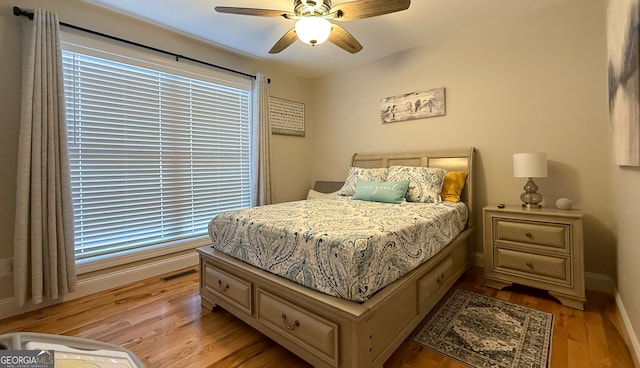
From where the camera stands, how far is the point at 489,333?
182 centimetres

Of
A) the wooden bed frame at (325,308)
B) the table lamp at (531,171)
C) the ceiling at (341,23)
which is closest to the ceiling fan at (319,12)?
the ceiling at (341,23)

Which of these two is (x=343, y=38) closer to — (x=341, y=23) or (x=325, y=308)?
(x=341, y=23)

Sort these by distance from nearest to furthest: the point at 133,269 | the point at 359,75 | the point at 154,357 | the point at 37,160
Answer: the point at 154,357 < the point at 37,160 < the point at 133,269 < the point at 359,75

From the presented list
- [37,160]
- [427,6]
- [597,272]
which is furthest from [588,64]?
[37,160]

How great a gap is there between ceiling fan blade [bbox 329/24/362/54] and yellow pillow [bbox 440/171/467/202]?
62.6 inches

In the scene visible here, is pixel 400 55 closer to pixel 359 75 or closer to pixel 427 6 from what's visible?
pixel 359 75

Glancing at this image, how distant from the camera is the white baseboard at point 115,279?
6.98 feet

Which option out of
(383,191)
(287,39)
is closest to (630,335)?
(383,191)

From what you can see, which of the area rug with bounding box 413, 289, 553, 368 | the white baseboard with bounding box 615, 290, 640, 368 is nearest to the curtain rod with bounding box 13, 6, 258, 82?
the area rug with bounding box 413, 289, 553, 368

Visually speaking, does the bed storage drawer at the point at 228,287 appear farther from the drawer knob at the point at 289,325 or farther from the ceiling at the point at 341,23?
the ceiling at the point at 341,23

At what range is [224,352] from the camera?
169 cm

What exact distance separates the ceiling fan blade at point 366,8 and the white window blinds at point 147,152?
1.91 metres

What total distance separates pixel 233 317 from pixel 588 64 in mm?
3597

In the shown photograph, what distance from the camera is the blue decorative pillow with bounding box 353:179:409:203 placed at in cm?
266
